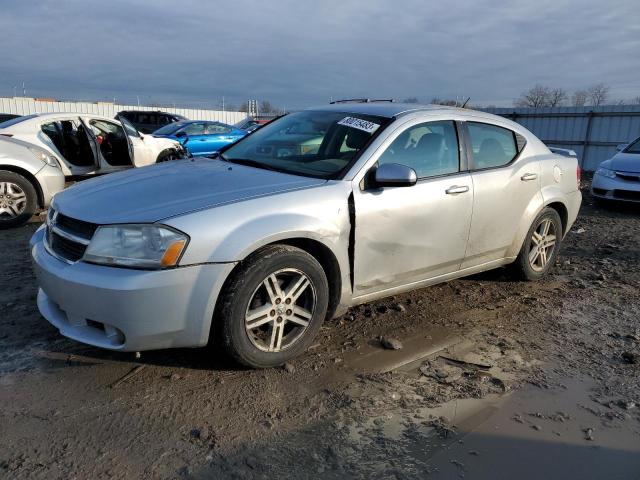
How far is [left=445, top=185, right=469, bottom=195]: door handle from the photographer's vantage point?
13.0 feet

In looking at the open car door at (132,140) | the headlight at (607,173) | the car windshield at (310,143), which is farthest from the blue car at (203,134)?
the car windshield at (310,143)

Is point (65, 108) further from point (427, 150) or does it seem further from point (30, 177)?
point (427, 150)

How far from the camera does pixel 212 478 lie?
7.71ft

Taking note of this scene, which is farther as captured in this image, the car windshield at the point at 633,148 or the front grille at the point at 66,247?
the car windshield at the point at 633,148

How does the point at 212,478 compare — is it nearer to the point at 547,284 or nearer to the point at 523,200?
the point at 523,200

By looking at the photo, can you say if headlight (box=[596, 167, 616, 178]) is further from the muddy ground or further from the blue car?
the blue car

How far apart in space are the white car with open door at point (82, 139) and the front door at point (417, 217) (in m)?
6.15

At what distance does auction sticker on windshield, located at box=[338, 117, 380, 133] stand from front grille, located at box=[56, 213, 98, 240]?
2000mm

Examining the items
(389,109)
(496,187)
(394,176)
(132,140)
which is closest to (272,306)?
(394,176)

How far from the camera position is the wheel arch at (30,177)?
6.86m

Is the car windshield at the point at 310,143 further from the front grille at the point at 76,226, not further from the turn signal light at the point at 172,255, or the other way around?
the front grille at the point at 76,226

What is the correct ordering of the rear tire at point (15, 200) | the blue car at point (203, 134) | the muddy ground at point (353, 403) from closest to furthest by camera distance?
the muddy ground at point (353, 403) → the rear tire at point (15, 200) → the blue car at point (203, 134)

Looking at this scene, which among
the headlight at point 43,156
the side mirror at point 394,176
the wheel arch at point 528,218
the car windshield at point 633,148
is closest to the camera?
the side mirror at point 394,176

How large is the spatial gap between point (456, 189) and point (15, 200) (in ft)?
18.8
